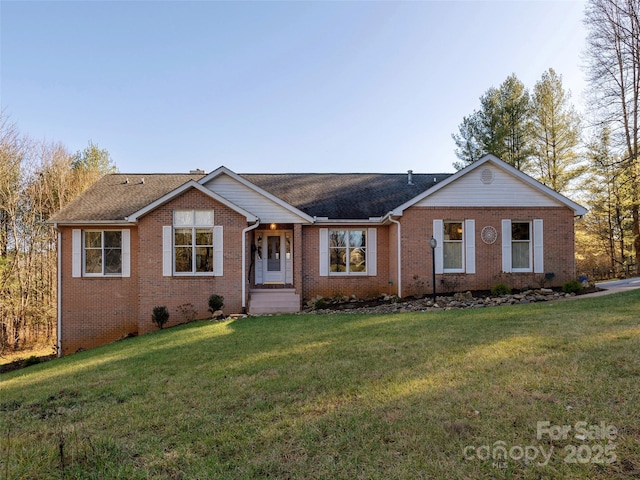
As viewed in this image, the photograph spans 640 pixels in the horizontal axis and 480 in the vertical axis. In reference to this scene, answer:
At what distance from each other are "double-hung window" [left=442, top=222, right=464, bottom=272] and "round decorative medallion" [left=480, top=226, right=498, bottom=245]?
819 mm

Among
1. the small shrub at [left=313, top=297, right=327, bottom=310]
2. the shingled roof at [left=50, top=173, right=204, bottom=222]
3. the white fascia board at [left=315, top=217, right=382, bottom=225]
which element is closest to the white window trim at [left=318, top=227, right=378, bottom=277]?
the white fascia board at [left=315, top=217, right=382, bottom=225]

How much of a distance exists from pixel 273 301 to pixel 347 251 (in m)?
3.75

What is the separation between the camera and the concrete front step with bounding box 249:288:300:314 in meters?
11.7

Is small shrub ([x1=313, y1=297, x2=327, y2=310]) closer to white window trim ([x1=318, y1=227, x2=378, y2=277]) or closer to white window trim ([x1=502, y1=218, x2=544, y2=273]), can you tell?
white window trim ([x1=318, y1=227, x2=378, y2=277])

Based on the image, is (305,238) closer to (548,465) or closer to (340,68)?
(340,68)

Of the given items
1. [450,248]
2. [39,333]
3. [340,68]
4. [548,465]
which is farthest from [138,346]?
[340,68]

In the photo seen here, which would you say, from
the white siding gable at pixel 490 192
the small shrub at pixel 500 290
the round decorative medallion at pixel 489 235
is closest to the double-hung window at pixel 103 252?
the white siding gable at pixel 490 192

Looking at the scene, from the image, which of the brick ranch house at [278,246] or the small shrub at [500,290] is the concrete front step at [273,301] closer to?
the brick ranch house at [278,246]

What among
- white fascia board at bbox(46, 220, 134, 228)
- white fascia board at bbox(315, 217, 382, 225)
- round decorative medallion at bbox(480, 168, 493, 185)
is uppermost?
round decorative medallion at bbox(480, 168, 493, 185)

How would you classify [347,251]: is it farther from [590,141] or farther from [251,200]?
[590,141]

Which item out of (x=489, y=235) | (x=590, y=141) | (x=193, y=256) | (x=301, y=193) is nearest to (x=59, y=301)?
(x=193, y=256)

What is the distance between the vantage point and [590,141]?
22.9 metres

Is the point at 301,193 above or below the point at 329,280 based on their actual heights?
above

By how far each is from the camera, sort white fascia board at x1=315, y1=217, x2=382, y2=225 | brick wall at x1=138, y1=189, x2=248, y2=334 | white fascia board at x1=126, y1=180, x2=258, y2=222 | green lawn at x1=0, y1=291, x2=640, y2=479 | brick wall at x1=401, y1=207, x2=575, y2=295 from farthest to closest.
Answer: white fascia board at x1=315, y1=217, x2=382, y2=225, brick wall at x1=401, y1=207, x2=575, y2=295, brick wall at x1=138, y1=189, x2=248, y2=334, white fascia board at x1=126, y1=180, x2=258, y2=222, green lawn at x1=0, y1=291, x2=640, y2=479
